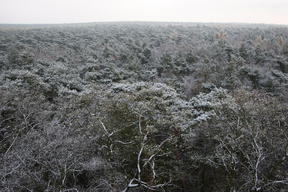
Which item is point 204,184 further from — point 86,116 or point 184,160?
point 86,116

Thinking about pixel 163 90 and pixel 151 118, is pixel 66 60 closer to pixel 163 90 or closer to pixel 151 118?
pixel 163 90

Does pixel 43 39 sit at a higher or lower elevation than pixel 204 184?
higher

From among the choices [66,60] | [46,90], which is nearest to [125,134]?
[46,90]

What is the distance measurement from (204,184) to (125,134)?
400 cm

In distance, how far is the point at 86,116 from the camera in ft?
37.9

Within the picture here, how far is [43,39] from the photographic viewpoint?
32.4 meters

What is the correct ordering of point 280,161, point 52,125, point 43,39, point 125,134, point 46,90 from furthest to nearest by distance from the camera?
point 43,39, point 46,90, point 125,134, point 52,125, point 280,161

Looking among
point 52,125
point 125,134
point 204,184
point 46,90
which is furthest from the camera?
point 46,90

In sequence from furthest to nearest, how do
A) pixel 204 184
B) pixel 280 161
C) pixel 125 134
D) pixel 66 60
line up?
pixel 66 60, pixel 125 134, pixel 204 184, pixel 280 161

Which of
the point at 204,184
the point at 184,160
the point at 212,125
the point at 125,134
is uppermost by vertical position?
the point at 212,125

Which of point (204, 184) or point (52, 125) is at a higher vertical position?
point (52, 125)

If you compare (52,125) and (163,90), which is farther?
(163,90)

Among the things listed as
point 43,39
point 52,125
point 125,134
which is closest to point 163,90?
point 125,134

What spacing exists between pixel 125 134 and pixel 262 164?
5627 millimetres
